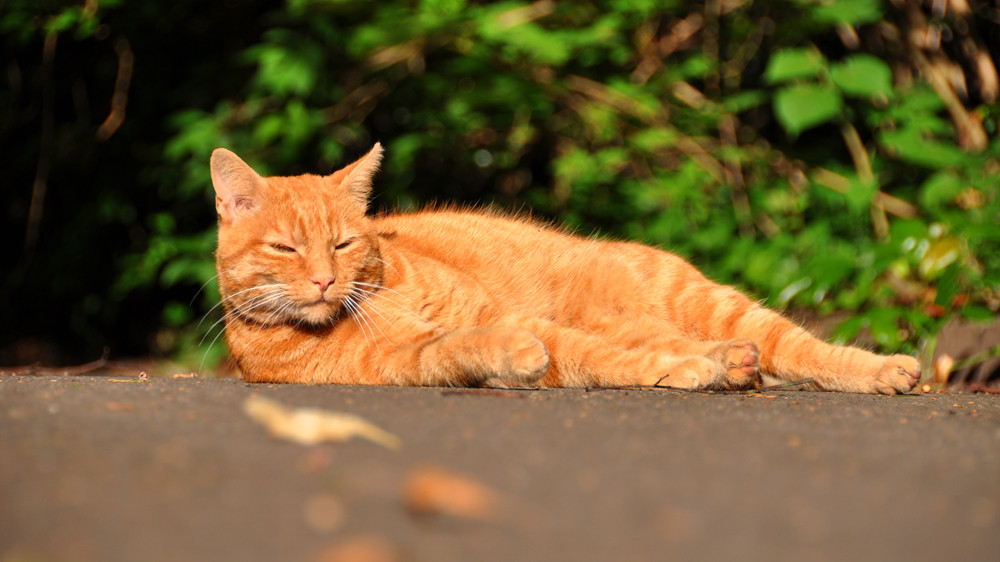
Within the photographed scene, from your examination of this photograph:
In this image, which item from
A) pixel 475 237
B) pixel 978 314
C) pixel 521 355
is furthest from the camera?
pixel 475 237

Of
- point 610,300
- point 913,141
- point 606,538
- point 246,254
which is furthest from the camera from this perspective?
point 913,141

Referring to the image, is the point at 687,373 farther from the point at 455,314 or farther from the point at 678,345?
the point at 455,314

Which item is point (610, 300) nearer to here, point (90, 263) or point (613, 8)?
point (613, 8)

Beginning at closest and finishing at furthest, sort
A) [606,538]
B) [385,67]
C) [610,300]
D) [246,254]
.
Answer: [606,538] < [246,254] < [610,300] < [385,67]

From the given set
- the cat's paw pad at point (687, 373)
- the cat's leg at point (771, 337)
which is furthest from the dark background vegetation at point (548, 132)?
the cat's paw pad at point (687, 373)

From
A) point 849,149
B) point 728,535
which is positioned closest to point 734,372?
point 728,535

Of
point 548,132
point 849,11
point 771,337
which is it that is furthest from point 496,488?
point 548,132

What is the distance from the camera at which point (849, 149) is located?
5.24m

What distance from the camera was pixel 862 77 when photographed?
Answer: 13.2 feet

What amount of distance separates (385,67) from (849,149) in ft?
10.5

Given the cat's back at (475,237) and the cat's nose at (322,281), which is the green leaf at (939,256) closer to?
the cat's back at (475,237)

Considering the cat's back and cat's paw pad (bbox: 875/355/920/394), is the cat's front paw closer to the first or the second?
the cat's back

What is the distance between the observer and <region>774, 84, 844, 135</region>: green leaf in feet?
12.6

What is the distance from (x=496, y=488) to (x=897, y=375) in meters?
2.00
